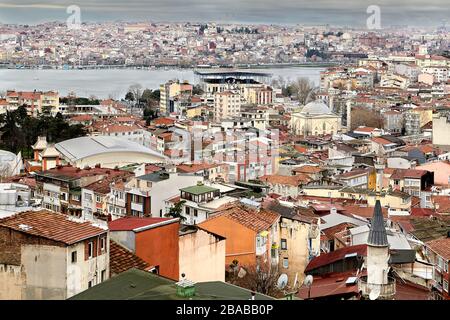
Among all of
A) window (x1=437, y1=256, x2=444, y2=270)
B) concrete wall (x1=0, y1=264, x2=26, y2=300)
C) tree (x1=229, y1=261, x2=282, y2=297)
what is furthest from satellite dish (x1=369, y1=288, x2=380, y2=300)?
window (x1=437, y1=256, x2=444, y2=270)

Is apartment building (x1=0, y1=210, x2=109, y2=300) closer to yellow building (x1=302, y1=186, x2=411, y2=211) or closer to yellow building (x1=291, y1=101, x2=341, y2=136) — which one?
yellow building (x1=302, y1=186, x2=411, y2=211)

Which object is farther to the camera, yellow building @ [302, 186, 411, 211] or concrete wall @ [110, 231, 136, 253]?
yellow building @ [302, 186, 411, 211]

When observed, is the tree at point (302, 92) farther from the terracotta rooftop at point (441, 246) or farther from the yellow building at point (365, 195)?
the terracotta rooftop at point (441, 246)

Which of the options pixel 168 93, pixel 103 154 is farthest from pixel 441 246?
pixel 168 93

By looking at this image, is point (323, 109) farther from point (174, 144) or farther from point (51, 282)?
point (51, 282)

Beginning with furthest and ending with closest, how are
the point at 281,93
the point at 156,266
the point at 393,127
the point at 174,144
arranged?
1. the point at 281,93
2. the point at 393,127
3. the point at 174,144
4. the point at 156,266

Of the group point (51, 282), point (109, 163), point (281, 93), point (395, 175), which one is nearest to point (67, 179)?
point (109, 163)
